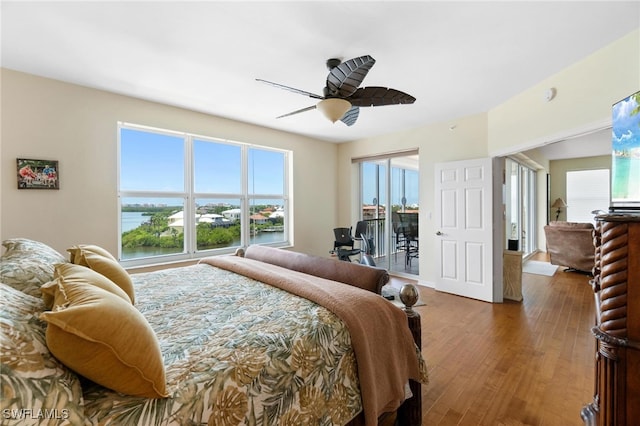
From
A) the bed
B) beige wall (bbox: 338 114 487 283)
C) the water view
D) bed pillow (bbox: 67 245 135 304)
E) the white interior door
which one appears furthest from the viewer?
beige wall (bbox: 338 114 487 283)

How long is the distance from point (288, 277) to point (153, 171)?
2708 mm

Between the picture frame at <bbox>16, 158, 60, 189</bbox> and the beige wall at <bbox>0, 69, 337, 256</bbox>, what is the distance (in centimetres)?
5

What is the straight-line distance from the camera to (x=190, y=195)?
383cm

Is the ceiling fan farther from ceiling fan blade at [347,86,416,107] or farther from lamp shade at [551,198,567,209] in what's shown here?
lamp shade at [551,198,567,209]

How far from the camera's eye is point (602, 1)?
1763mm

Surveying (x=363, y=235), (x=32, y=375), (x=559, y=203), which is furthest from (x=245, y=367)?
(x=559, y=203)

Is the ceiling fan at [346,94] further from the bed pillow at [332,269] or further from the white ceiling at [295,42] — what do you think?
the bed pillow at [332,269]

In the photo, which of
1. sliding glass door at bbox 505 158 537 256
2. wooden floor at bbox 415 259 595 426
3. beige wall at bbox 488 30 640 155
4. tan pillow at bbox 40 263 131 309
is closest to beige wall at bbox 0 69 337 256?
tan pillow at bbox 40 263 131 309

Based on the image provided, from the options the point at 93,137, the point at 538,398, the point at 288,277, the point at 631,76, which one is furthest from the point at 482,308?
the point at 93,137

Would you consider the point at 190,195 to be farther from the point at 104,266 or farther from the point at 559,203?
the point at 559,203

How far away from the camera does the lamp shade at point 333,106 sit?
226 centimetres

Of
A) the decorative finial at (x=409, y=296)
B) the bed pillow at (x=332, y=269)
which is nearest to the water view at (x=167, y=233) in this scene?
the bed pillow at (x=332, y=269)

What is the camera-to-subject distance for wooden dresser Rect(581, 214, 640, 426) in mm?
1067

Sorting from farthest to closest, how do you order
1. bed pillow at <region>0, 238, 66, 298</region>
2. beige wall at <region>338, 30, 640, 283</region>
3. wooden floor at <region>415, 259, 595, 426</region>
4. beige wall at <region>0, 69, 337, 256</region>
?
beige wall at <region>0, 69, 337, 256</region> → beige wall at <region>338, 30, 640, 283</region> → wooden floor at <region>415, 259, 595, 426</region> → bed pillow at <region>0, 238, 66, 298</region>
